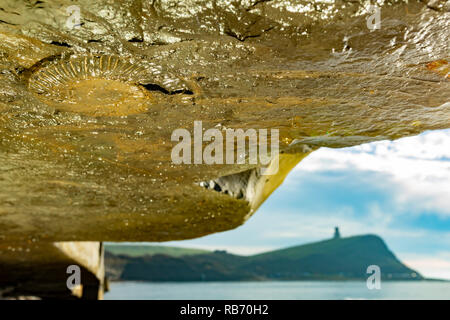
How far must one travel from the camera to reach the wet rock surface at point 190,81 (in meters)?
1.59

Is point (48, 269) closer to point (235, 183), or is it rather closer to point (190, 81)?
point (235, 183)

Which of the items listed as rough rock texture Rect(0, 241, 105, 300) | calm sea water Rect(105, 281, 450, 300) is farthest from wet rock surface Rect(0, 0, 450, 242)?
calm sea water Rect(105, 281, 450, 300)

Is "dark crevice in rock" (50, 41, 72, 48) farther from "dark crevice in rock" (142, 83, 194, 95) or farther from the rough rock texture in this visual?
the rough rock texture

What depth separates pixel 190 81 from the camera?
2.06 metres

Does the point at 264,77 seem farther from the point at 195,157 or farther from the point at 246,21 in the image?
the point at 195,157

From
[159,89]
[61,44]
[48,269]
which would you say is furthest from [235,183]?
[48,269]

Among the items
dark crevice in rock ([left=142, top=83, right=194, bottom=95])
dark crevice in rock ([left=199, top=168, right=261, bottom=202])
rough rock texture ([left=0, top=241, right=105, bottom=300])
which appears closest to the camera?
dark crevice in rock ([left=142, top=83, right=194, bottom=95])

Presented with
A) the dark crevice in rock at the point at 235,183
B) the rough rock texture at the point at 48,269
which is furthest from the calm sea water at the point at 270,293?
the dark crevice in rock at the point at 235,183

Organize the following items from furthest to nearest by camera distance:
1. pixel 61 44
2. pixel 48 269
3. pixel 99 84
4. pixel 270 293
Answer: pixel 270 293 → pixel 48 269 → pixel 99 84 → pixel 61 44

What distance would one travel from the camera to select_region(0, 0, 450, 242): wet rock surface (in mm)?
1587

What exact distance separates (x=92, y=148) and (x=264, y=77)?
4.95 ft

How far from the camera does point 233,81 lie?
2051 millimetres

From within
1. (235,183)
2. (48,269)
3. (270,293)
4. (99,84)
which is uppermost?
(99,84)

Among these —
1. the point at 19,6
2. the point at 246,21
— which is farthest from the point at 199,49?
the point at 19,6
